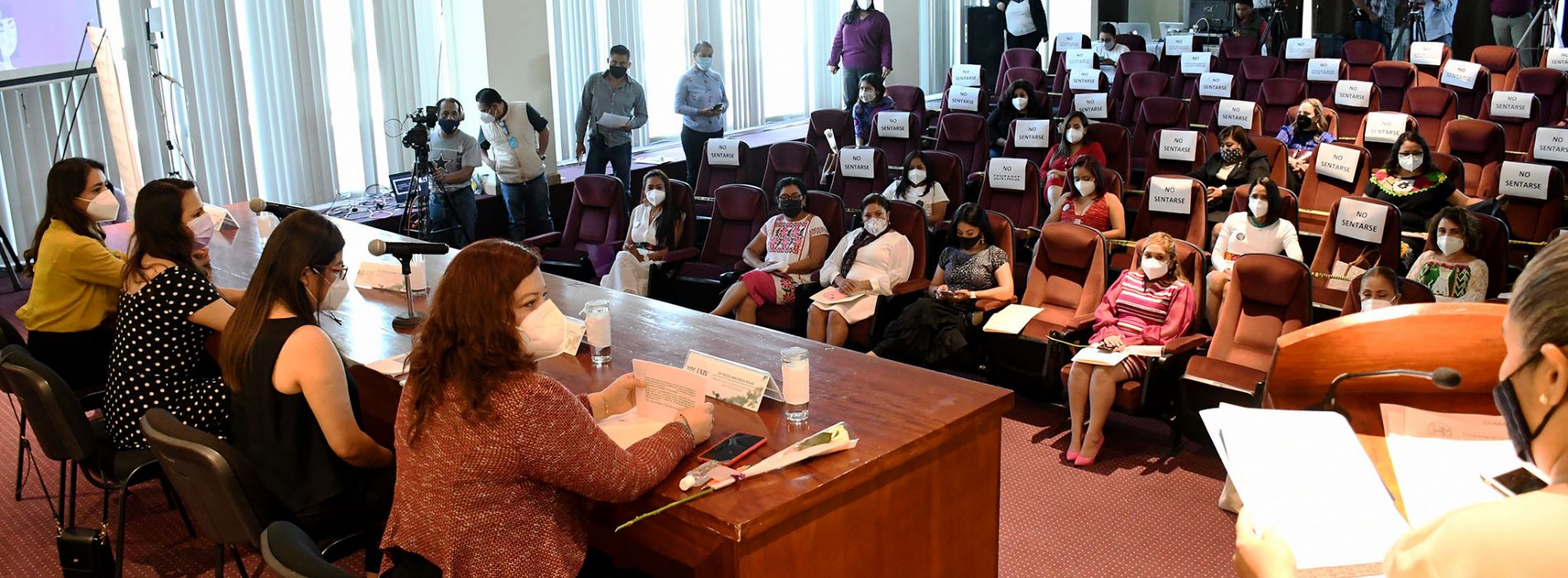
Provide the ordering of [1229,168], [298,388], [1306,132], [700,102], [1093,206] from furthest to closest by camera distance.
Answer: [700,102]
[1306,132]
[1229,168]
[1093,206]
[298,388]

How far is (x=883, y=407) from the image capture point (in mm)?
2641

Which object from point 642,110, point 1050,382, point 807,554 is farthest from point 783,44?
point 807,554

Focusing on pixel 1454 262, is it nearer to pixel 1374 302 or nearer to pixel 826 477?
pixel 1374 302

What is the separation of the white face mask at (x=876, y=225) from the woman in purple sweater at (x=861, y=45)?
16.4 feet

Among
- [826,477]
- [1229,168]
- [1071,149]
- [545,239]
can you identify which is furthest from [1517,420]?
[1071,149]

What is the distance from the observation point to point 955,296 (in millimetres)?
5199

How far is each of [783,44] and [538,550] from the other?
34.3 ft

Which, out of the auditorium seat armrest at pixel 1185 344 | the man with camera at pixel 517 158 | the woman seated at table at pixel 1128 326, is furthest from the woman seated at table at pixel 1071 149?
the man with camera at pixel 517 158

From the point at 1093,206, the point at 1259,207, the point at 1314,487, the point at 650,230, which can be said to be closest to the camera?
the point at 1314,487

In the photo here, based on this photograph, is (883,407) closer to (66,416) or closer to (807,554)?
(807,554)

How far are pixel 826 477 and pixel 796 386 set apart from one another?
1.10ft

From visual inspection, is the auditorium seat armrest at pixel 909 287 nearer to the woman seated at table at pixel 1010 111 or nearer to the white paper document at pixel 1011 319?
the white paper document at pixel 1011 319

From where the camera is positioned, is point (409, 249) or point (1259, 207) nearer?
point (409, 249)

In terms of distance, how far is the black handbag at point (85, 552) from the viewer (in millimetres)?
3213
